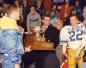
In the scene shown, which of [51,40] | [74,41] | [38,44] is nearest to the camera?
[38,44]

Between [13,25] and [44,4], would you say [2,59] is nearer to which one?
[13,25]

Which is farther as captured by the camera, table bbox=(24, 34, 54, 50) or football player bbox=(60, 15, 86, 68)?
football player bbox=(60, 15, 86, 68)

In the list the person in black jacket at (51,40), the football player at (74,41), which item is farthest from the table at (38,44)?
the football player at (74,41)

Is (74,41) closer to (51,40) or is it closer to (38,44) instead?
(51,40)

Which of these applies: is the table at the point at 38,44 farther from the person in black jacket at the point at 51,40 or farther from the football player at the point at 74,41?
the football player at the point at 74,41

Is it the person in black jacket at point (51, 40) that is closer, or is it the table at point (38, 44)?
the table at point (38, 44)

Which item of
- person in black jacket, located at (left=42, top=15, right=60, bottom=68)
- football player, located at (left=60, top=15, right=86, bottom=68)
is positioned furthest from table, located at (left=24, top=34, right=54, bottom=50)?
football player, located at (left=60, top=15, right=86, bottom=68)

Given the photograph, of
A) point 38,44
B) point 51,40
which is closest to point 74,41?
point 51,40

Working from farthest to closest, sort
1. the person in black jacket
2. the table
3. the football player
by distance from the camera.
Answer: the football player, the person in black jacket, the table

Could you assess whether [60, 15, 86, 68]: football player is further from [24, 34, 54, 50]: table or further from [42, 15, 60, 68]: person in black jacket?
[24, 34, 54, 50]: table

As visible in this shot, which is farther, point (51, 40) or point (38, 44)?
point (51, 40)

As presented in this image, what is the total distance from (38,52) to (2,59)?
3581 mm

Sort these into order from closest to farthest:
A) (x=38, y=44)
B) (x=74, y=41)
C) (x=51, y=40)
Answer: (x=38, y=44)
(x=74, y=41)
(x=51, y=40)

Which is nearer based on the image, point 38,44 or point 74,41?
point 38,44
